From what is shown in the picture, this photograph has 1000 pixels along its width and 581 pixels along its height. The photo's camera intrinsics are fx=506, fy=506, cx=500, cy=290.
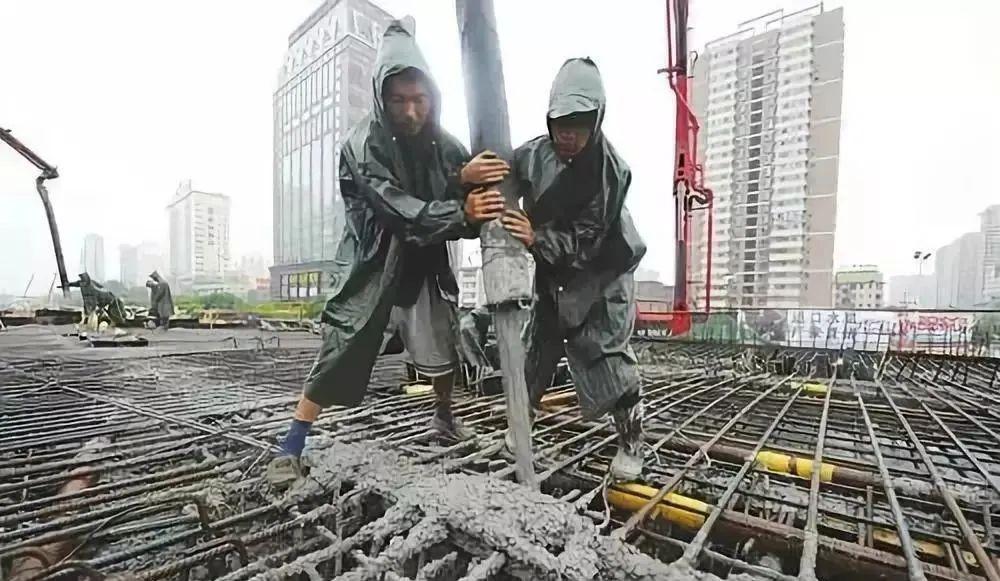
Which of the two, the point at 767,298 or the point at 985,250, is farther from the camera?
the point at 767,298

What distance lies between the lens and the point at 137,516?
3.56 ft

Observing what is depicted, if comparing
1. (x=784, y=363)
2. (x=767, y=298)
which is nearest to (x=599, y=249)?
(x=784, y=363)

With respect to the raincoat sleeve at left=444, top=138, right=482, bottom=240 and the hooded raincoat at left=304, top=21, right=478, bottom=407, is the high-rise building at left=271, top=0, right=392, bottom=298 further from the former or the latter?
the raincoat sleeve at left=444, top=138, right=482, bottom=240

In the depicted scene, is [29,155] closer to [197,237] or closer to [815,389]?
[197,237]

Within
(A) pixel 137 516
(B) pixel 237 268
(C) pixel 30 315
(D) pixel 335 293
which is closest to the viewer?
(A) pixel 137 516

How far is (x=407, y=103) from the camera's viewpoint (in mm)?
1222

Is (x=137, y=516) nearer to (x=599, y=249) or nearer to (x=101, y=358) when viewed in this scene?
(x=599, y=249)

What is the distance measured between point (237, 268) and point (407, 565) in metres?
6.50

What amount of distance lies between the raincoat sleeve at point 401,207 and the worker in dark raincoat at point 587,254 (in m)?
0.13

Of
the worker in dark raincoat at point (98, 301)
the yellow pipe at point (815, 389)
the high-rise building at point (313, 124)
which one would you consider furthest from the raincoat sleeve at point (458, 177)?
the worker in dark raincoat at point (98, 301)

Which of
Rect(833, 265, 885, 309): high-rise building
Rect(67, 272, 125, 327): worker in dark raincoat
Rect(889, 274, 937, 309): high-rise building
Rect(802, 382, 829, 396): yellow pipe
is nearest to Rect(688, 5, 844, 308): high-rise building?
Rect(833, 265, 885, 309): high-rise building

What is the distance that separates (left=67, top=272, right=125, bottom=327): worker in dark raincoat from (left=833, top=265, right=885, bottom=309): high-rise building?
10686 mm

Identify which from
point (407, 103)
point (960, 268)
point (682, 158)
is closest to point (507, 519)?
point (407, 103)

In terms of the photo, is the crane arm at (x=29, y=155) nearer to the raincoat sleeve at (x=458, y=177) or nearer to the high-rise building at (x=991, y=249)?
the raincoat sleeve at (x=458, y=177)
